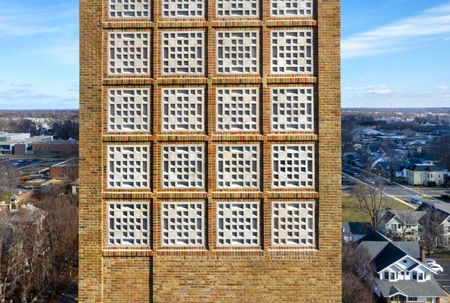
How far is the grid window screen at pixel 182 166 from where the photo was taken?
30.3 ft

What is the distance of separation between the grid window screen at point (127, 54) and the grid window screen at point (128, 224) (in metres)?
2.47

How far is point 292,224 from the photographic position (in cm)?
920

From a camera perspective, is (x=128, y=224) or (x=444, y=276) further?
(x=444, y=276)

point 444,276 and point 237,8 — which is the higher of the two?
point 237,8

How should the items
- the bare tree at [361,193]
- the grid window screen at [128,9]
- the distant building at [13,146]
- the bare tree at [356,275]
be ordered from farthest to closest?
the distant building at [13,146] → the bare tree at [361,193] → the bare tree at [356,275] → the grid window screen at [128,9]

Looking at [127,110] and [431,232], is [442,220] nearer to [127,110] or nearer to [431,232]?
[431,232]

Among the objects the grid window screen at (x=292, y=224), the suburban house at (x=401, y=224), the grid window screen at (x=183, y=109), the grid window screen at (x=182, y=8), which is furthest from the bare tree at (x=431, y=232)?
the grid window screen at (x=182, y=8)

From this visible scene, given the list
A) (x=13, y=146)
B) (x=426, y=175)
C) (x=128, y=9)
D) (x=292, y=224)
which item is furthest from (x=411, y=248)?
(x=13, y=146)

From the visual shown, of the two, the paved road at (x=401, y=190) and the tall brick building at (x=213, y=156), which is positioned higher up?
the tall brick building at (x=213, y=156)

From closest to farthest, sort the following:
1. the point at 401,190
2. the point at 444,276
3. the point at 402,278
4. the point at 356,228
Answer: the point at 402,278 → the point at 444,276 → the point at 356,228 → the point at 401,190

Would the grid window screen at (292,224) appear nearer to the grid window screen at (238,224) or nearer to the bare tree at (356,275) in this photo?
the grid window screen at (238,224)

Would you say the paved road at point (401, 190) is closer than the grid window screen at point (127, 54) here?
No

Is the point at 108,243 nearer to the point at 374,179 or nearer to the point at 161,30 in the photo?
the point at 161,30

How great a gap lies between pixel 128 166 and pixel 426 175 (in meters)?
90.1
